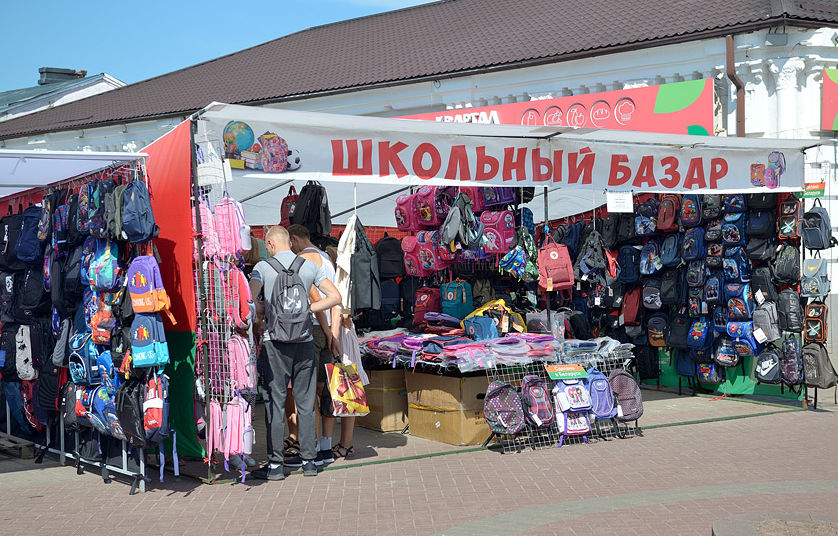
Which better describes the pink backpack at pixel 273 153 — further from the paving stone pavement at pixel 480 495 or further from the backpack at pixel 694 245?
the backpack at pixel 694 245

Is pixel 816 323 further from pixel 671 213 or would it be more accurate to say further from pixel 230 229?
pixel 230 229

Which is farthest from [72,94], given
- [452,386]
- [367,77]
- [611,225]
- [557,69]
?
[452,386]

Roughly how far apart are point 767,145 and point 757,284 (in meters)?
1.69

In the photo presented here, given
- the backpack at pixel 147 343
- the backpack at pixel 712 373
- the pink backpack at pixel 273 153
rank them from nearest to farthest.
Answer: the backpack at pixel 147 343 → the pink backpack at pixel 273 153 → the backpack at pixel 712 373

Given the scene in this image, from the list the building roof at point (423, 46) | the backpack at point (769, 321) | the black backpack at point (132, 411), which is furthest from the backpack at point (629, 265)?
the black backpack at point (132, 411)

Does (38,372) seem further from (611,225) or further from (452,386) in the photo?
(611,225)

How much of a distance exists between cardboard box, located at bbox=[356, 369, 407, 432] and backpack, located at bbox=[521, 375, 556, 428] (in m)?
1.64

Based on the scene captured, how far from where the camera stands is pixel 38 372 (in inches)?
343

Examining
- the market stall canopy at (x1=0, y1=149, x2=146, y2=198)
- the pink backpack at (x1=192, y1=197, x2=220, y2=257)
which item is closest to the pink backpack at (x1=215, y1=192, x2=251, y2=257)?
the pink backpack at (x1=192, y1=197, x2=220, y2=257)

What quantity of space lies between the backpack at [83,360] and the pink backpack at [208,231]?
1.31 m

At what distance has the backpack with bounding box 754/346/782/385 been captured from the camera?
10648 millimetres

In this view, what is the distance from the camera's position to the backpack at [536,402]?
28.1ft

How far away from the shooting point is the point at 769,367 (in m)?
10.7

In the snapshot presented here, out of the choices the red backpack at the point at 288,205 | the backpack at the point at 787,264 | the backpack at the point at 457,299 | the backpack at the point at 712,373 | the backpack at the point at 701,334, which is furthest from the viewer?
the backpack at the point at 712,373
